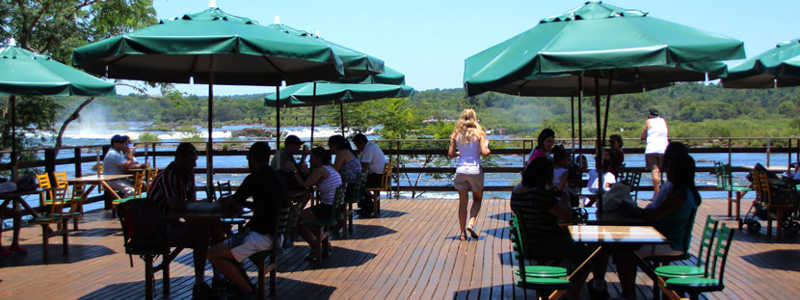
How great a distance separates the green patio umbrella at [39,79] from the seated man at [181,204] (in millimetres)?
2239

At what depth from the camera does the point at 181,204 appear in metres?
4.27

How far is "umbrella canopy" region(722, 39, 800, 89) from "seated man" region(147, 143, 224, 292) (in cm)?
483

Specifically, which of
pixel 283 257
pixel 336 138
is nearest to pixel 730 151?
pixel 336 138

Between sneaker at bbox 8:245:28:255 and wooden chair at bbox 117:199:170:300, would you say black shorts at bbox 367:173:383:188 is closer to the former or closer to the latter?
sneaker at bbox 8:245:28:255

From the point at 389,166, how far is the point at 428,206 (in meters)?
1.28

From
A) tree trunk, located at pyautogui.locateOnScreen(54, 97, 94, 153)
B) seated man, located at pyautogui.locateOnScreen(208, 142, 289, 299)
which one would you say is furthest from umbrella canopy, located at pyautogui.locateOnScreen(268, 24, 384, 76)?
tree trunk, located at pyautogui.locateOnScreen(54, 97, 94, 153)

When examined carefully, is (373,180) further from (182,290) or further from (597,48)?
(597,48)

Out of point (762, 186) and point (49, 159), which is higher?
point (49, 159)

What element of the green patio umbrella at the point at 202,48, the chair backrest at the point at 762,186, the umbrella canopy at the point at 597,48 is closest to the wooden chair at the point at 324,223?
the green patio umbrella at the point at 202,48

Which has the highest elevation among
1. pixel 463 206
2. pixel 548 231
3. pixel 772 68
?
pixel 772 68

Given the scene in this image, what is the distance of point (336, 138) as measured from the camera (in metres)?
6.96

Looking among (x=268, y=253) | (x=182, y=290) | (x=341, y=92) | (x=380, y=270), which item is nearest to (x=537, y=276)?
(x=268, y=253)

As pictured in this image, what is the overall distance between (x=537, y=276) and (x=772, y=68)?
3598 mm

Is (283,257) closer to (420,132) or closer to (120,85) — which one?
(420,132)
